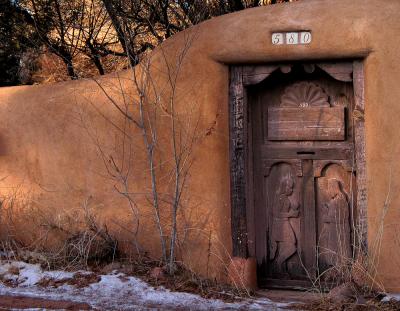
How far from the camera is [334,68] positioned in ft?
18.9

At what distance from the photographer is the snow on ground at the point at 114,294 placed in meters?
5.40

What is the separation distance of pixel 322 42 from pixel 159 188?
2216mm

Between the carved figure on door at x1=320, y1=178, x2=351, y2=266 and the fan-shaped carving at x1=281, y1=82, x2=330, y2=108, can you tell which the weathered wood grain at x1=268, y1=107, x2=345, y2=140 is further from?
the carved figure on door at x1=320, y1=178, x2=351, y2=266

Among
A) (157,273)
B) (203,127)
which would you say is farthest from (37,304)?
(203,127)

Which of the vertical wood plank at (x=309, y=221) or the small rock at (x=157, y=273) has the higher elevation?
the vertical wood plank at (x=309, y=221)

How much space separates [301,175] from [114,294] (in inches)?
86.4

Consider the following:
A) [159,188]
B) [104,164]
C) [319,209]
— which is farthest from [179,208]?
[319,209]

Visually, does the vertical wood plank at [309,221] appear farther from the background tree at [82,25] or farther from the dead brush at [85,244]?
the background tree at [82,25]

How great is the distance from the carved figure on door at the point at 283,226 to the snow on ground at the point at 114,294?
2.34ft

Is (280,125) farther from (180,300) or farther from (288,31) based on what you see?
(180,300)

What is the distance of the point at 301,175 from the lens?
6191 millimetres

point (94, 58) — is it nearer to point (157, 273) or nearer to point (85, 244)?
point (85, 244)

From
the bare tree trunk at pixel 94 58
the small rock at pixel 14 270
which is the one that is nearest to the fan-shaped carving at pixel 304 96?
the small rock at pixel 14 270

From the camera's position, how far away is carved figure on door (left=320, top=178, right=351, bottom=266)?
6.01 meters
